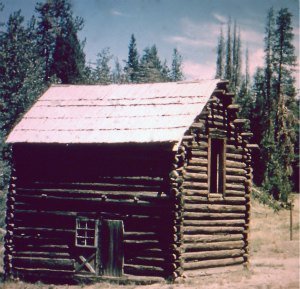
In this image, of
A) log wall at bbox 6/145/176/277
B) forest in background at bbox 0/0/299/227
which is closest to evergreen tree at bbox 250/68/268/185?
forest in background at bbox 0/0/299/227

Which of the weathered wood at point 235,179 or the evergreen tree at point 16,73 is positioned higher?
the evergreen tree at point 16,73

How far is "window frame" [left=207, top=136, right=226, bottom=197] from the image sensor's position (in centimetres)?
1886

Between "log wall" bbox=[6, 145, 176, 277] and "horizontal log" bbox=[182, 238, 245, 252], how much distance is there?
100 centimetres

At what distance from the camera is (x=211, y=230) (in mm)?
18234

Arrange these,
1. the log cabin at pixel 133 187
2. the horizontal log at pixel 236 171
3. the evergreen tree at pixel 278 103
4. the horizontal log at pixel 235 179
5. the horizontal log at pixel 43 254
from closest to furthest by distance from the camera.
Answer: the log cabin at pixel 133 187 → the horizontal log at pixel 43 254 → the horizontal log at pixel 235 179 → the horizontal log at pixel 236 171 → the evergreen tree at pixel 278 103

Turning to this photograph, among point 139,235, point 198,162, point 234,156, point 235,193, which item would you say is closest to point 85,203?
point 139,235

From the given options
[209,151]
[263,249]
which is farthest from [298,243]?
[209,151]

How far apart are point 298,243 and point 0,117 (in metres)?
23.8

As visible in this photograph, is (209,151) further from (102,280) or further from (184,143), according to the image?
(102,280)

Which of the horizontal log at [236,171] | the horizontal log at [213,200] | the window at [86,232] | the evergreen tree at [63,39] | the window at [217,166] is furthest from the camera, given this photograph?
the evergreen tree at [63,39]

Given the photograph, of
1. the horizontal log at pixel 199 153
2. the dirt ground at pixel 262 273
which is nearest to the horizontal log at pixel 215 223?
the dirt ground at pixel 262 273

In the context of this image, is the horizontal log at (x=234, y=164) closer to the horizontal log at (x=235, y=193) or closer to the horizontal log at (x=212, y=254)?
the horizontal log at (x=235, y=193)

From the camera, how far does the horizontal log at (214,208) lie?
1752cm

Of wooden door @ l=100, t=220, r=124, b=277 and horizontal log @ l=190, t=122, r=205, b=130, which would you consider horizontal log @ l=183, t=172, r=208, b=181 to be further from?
wooden door @ l=100, t=220, r=124, b=277
